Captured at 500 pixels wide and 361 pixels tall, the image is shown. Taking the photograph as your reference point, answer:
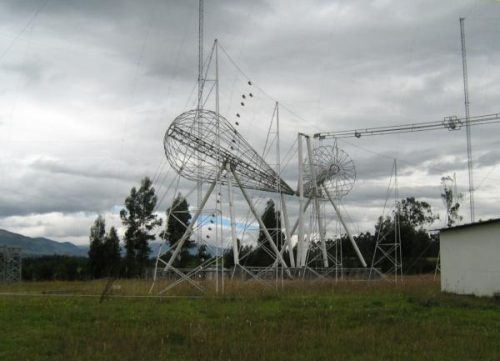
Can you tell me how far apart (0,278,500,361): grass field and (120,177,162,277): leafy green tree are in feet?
158

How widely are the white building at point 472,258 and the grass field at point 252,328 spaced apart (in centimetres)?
262

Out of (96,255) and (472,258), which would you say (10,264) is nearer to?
(96,255)

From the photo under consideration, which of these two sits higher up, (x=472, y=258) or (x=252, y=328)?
(x=472, y=258)

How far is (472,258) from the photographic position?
103ft

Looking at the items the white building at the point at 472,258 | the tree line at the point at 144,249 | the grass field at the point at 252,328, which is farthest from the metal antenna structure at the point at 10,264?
the white building at the point at 472,258

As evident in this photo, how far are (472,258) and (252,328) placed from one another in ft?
56.9

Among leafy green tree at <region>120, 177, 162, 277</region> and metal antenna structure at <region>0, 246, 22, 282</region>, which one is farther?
leafy green tree at <region>120, 177, 162, 277</region>

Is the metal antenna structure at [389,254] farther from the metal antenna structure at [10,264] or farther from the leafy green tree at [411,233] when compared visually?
the metal antenna structure at [10,264]

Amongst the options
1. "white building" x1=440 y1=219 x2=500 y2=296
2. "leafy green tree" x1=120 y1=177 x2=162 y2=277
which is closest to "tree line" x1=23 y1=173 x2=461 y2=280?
"leafy green tree" x1=120 y1=177 x2=162 y2=277

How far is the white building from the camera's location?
96.8 feet

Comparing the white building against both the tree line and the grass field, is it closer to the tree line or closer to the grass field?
the grass field

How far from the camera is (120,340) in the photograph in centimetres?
1598

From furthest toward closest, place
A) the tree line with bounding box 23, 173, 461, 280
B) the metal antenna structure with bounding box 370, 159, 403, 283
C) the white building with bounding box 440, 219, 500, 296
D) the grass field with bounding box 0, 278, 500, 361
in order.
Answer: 1. the tree line with bounding box 23, 173, 461, 280
2. the metal antenna structure with bounding box 370, 159, 403, 283
3. the white building with bounding box 440, 219, 500, 296
4. the grass field with bounding box 0, 278, 500, 361

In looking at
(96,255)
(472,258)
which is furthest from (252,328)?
(96,255)
